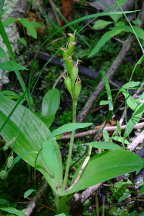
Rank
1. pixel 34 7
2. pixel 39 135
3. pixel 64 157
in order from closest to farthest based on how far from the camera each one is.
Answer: pixel 39 135
pixel 64 157
pixel 34 7

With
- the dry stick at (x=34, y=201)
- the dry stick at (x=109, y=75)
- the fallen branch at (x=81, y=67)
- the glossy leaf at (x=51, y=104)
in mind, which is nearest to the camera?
the dry stick at (x=34, y=201)

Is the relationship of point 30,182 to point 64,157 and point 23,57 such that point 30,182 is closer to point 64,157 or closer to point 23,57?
point 64,157

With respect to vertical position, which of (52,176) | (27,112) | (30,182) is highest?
(27,112)

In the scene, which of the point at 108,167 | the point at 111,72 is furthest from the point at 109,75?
the point at 108,167


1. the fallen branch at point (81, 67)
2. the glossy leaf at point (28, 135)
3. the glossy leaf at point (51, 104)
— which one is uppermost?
the glossy leaf at point (28, 135)

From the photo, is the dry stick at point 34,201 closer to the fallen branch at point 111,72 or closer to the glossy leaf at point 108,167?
the glossy leaf at point 108,167

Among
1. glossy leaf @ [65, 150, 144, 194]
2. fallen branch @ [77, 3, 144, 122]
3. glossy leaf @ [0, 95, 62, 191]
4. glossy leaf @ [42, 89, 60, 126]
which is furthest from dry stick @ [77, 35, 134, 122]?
glossy leaf @ [65, 150, 144, 194]

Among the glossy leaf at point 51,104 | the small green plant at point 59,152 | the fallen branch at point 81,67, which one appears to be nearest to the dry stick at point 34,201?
the small green plant at point 59,152

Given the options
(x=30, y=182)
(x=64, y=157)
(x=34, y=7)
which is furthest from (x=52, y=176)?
(x=34, y=7)
